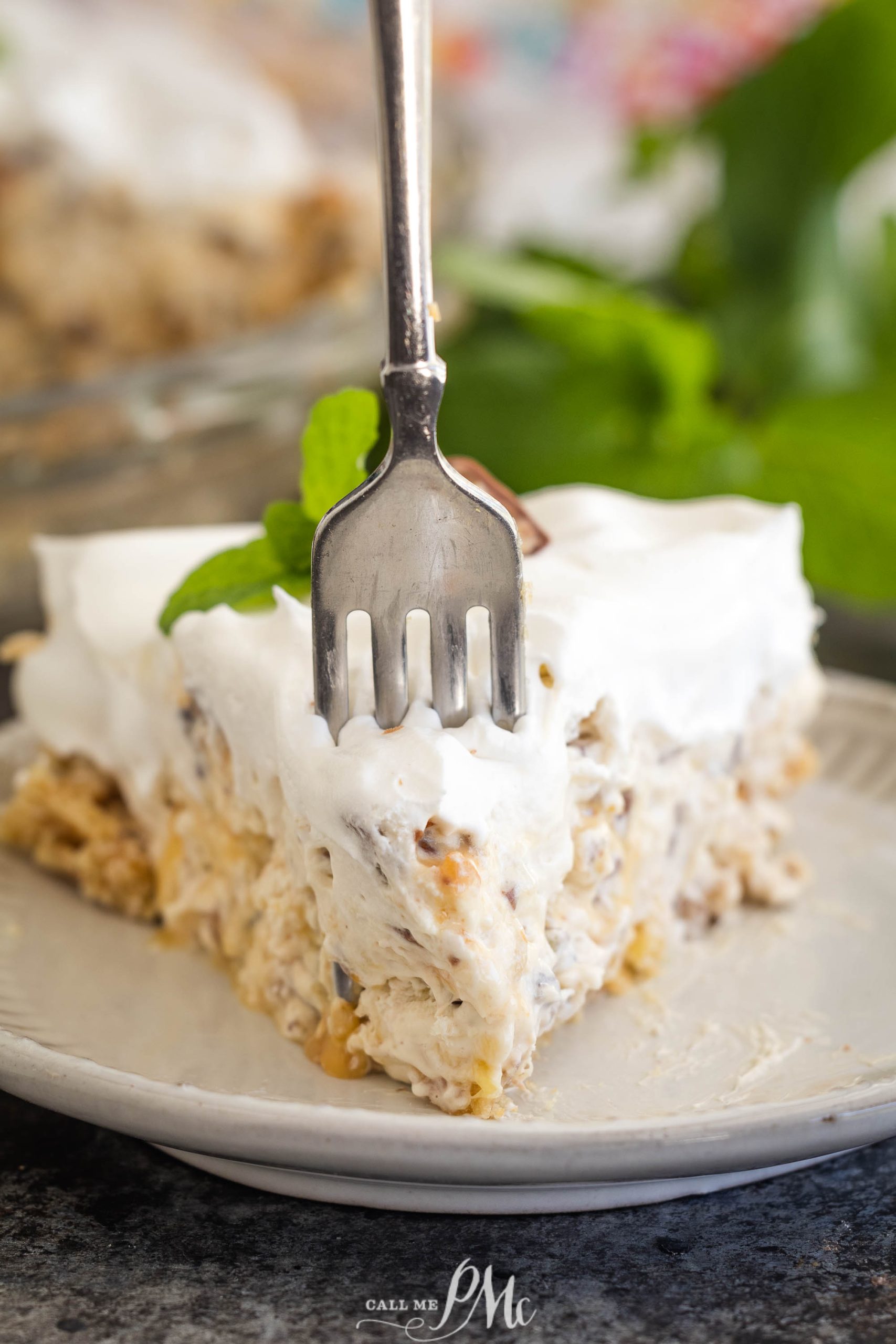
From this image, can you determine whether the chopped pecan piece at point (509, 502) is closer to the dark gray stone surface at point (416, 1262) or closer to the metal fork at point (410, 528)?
the metal fork at point (410, 528)

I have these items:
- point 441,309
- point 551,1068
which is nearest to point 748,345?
point 441,309

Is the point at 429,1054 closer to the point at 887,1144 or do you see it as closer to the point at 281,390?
the point at 887,1144

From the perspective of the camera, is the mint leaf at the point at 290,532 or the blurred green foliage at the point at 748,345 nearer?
the mint leaf at the point at 290,532

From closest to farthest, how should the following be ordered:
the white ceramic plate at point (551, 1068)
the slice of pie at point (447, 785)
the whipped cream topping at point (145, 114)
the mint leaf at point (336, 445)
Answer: the white ceramic plate at point (551, 1068) → the slice of pie at point (447, 785) → the mint leaf at point (336, 445) → the whipped cream topping at point (145, 114)

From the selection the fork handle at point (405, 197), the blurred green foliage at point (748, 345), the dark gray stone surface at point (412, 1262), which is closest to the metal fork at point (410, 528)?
the fork handle at point (405, 197)

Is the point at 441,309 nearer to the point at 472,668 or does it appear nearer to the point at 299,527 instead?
the point at 299,527

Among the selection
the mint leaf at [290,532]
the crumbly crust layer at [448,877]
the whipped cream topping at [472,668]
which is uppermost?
the mint leaf at [290,532]

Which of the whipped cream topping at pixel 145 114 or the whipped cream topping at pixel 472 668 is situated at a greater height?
the whipped cream topping at pixel 145 114
